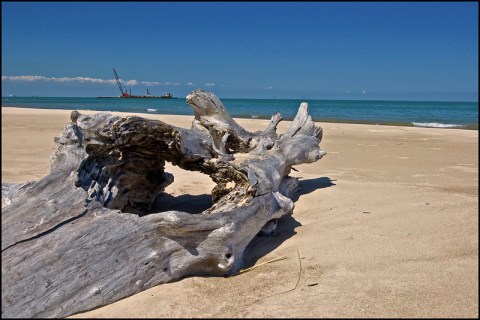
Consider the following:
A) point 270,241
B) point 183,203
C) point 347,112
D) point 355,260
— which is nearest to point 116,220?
point 270,241

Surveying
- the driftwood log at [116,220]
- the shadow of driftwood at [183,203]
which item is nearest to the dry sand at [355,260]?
the driftwood log at [116,220]

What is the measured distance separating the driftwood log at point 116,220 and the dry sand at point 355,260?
0.19 meters

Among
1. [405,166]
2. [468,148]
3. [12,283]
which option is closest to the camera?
[12,283]

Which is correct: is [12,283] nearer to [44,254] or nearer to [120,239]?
[44,254]

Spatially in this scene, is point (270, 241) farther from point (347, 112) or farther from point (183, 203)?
point (347, 112)

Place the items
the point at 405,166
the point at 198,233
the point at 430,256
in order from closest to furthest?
the point at 198,233, the point at 430,256, the point at 405,166

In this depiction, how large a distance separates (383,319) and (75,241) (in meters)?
2.25

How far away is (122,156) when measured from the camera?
4660mm

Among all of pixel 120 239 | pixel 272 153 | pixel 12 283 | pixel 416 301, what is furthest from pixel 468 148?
pixel 12 283

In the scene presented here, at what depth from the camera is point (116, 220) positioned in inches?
136

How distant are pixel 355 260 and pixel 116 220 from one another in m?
2.16

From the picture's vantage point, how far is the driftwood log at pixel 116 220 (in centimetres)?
306

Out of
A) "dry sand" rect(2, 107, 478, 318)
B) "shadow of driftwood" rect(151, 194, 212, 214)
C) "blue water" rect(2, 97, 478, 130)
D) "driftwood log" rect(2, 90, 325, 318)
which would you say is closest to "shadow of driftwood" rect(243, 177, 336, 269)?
"dry sand" rect(2, 107, 478, 318)

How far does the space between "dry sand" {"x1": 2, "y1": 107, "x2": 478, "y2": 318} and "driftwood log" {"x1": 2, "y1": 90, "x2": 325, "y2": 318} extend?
19 cm
